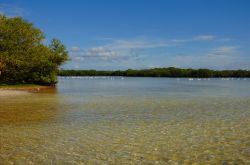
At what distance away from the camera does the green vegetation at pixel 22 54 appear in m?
50.5

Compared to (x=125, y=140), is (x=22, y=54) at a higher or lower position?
higher

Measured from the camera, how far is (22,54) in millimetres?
52281

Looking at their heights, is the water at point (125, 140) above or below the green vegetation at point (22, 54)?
below

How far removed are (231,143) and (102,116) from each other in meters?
9.63

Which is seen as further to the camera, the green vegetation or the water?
the green vegetation

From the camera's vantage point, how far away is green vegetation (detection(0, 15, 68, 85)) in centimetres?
5050

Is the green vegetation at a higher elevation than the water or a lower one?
higher

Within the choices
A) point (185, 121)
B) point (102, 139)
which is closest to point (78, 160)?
point (102, 139)

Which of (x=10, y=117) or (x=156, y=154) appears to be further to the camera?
(x=10, y=117)

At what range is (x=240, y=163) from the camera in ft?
31.4

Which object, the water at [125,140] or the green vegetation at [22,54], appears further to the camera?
the green vegetation at [22,54]

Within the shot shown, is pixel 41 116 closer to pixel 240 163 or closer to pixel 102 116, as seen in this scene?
pixel 102 116

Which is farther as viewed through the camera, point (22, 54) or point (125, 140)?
point (22, 54)

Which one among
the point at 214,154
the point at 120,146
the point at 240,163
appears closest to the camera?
the point at 240,163
